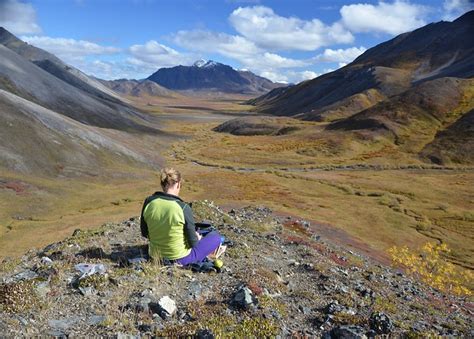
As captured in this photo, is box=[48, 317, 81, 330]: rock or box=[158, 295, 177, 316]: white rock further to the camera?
box=[158, 295, 177, 316]: white rock

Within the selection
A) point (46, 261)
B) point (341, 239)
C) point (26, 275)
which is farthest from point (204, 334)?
point (341, 239)

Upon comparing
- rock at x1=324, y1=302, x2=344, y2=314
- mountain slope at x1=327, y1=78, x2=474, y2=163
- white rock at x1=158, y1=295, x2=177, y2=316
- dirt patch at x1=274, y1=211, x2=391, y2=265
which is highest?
mountain slope at x1=327, y1=78, x2=474, y2=163

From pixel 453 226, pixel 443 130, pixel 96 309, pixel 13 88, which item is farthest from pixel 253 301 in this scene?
pixel 443 130

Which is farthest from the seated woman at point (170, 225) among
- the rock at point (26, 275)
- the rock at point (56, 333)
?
the rock at point (56, 333)

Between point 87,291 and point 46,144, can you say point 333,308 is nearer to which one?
point 87,291

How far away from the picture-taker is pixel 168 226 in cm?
1191

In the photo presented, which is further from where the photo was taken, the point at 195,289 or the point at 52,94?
the point at 52,94

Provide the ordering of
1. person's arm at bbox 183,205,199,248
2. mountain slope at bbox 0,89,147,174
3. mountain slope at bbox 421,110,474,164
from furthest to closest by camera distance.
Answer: mountain slope at bbox 421,110,474,164, mountain slope at bbox 0,89,147,174, person's arm at bbox 183,205,199,248

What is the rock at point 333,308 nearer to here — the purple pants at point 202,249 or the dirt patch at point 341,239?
the purple pants at point 202,249

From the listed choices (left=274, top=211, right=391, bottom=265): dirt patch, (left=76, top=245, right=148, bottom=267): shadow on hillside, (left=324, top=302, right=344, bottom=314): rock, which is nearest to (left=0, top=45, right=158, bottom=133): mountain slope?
(left=274, top=211, right=391, bottom=265): dirt patch

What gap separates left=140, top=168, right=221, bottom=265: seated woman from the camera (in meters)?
11.8

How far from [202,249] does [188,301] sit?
235 centimetres

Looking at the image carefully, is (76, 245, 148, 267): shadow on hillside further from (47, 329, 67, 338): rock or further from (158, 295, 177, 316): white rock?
(47, 329, 67, 338): rock

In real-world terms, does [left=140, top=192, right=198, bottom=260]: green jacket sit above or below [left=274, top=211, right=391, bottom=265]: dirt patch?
above
